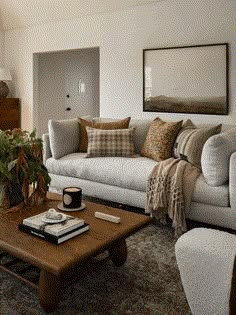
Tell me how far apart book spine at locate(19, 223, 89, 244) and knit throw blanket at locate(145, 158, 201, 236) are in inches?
43.0

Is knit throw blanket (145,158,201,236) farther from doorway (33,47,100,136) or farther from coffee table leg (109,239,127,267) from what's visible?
doorway (33,47,100,136)

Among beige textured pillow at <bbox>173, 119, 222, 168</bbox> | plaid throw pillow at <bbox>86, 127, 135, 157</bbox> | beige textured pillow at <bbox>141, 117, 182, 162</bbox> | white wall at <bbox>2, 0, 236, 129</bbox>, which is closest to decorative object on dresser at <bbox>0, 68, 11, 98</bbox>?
white wall at <bbox>2, 0, 236, 129</bbox>

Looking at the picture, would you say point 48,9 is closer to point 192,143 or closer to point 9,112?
point 9,112

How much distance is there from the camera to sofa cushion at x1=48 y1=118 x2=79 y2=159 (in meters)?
3.93

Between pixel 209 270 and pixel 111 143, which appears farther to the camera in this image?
pixel 111 143

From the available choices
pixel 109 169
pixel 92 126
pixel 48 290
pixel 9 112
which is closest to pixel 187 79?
pixel 92 126

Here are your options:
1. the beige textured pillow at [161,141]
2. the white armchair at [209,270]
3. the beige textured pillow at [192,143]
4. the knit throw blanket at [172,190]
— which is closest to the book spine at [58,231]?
the white armchair at [209,270]

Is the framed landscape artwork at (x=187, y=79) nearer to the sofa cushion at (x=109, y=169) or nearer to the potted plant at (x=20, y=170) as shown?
the sofa cushion at (x=109, y=169)

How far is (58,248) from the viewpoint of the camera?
1771 millimetres

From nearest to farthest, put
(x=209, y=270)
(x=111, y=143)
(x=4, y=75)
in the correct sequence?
(x=209, y=270) < (x=111, y=143) < (x=4, y=75)

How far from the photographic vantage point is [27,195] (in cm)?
239

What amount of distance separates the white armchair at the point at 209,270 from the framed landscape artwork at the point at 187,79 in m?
2.72

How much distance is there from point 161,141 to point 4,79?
3296 millimetres

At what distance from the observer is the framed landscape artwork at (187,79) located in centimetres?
398
